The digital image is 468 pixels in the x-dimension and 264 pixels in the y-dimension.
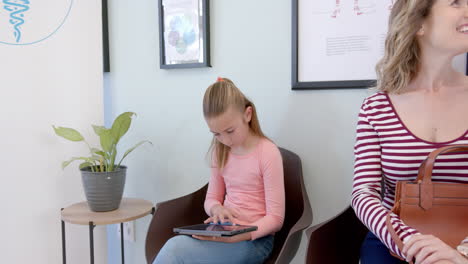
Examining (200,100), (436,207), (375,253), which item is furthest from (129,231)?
(436,207)

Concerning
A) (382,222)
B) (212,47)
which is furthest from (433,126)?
(212,47)

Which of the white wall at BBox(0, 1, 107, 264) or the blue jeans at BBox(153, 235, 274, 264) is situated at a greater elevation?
the white wall at BBox(0, 1, 107, 264)

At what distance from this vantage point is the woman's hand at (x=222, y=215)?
56.4 inches

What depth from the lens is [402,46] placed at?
1.13 metres

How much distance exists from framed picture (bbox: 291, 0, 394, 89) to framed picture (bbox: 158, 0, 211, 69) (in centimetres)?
43

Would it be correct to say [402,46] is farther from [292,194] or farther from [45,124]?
[45,124]

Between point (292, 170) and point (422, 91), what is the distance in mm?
600

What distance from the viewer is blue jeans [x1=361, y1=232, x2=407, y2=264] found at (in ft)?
3.64

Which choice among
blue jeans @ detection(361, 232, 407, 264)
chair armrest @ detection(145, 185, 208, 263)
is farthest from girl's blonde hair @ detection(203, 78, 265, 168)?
blue jeans @ detection(361, 232, 407, 264)

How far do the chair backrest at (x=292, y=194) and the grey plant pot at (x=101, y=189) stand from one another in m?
0.70

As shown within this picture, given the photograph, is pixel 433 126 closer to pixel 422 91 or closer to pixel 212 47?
pixel 422 91

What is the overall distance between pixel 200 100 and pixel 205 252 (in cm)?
83

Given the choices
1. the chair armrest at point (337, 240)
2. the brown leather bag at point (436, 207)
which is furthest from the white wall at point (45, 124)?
the brown leather bag at point (436, 207)

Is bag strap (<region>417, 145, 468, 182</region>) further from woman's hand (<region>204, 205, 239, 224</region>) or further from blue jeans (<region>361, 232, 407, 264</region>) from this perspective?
woman's hand (<region>204, 205, 239, 224</region>)
